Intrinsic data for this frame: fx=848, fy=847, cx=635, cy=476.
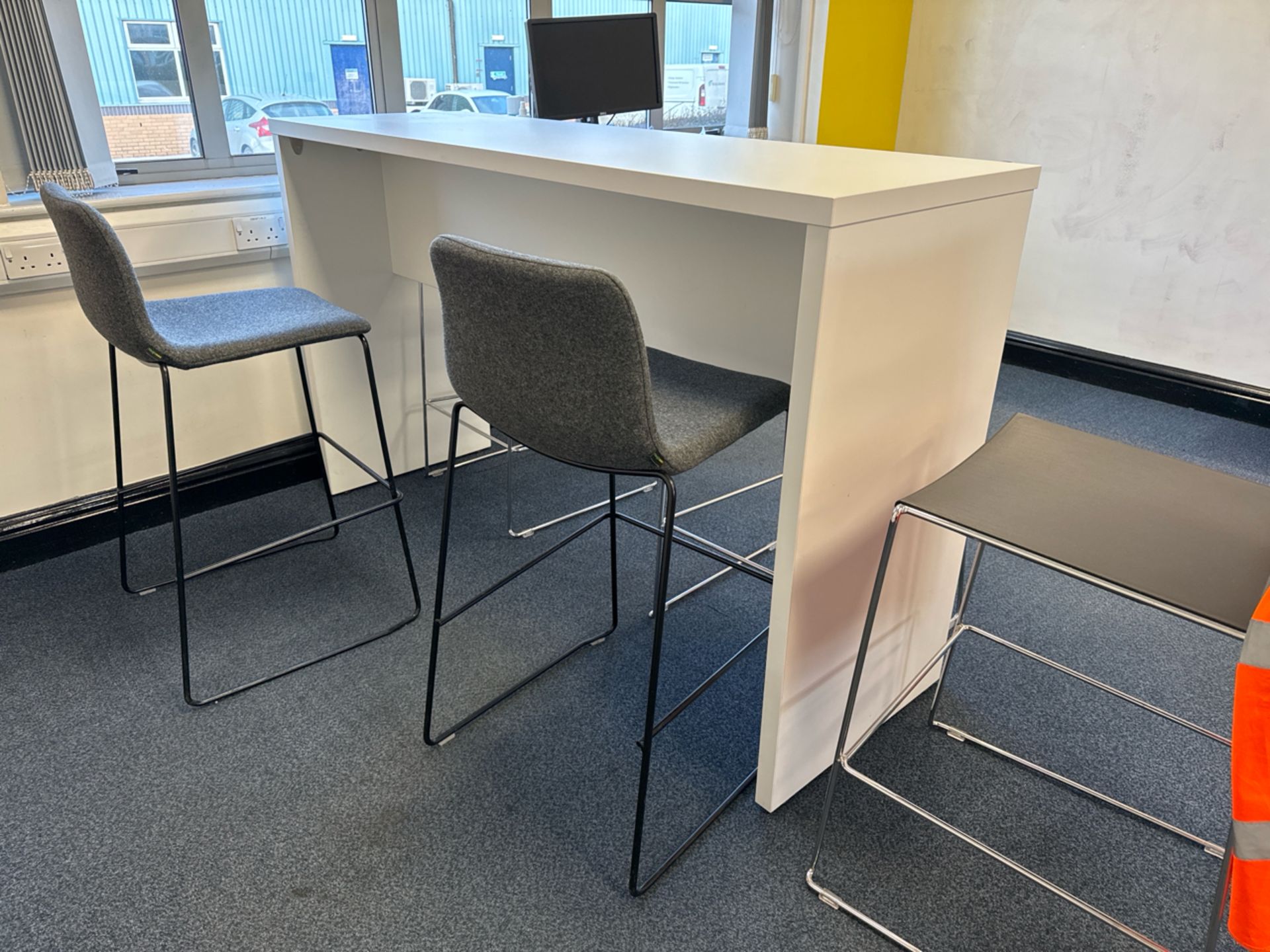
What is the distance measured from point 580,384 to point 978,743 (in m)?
1.06

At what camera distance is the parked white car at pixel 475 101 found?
2.82m

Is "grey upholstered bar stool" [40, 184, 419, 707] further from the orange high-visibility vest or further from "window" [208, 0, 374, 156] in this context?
the orange high-visibility vest

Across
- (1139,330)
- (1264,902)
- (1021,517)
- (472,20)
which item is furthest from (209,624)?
(1139,330)

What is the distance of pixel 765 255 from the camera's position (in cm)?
146

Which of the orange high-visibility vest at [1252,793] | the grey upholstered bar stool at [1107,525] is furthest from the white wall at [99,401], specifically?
the orange high-visibility vest at [1252,793]

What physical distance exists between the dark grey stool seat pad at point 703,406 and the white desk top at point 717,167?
267 millimetres

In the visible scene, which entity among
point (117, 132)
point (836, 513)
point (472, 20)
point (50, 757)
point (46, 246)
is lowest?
point (50, 757)

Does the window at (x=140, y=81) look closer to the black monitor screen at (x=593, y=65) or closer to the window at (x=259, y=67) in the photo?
the window at (x=259, y=67)

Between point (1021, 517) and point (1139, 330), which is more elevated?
point (1021, 517)

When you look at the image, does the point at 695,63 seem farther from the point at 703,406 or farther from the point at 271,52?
the point at 703,406

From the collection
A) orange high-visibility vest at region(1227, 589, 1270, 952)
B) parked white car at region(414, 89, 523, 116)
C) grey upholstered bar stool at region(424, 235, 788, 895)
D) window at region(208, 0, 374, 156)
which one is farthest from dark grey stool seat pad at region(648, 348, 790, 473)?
parked white car at region(414, 89, 523, 116)

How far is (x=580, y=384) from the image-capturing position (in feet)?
3.48

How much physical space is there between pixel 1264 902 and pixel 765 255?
1.09 meters

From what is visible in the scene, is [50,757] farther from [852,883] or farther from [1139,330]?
[1139,330]
